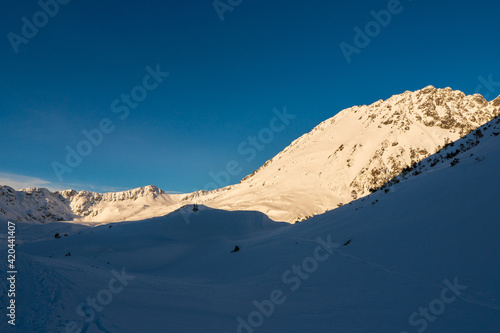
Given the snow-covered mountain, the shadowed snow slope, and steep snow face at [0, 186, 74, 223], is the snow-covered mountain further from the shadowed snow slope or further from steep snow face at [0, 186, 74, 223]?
steep snow face at [0, 186, 74, 223]

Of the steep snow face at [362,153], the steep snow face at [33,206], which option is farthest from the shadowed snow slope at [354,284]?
the steep snow face at [33,206]

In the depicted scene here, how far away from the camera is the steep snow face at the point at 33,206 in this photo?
132 m

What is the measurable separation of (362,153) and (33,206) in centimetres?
20320

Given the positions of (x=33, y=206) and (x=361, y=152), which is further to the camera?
(x=33, y=206)

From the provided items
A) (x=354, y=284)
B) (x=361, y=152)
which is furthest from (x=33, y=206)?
(x=354, y=284)

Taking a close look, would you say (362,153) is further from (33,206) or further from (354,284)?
(33,206)

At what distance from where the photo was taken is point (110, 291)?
19.5ft

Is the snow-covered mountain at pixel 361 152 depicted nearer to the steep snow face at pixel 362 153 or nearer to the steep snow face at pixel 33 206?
the steep snow face at pixel 362 153

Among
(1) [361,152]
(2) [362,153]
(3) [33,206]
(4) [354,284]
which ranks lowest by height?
(4) [354,284]

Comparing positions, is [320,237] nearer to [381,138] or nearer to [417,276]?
[417,276]

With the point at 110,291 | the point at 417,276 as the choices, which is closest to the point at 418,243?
the point at 417,276

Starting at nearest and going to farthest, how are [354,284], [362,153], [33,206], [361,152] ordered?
[354,284]
[362,153]
[361,152]
[33,206]

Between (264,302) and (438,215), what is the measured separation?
18.3 ft

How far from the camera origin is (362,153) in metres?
52.8
